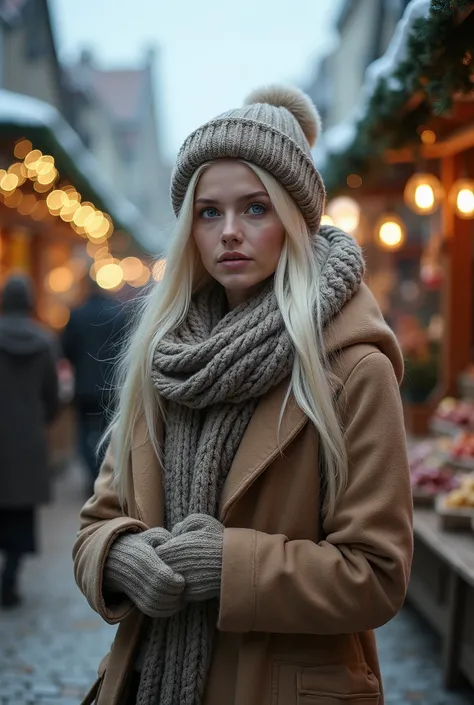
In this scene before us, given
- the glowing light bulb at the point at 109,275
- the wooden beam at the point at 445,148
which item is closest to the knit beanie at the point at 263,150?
the wooden beam at the point at 445,148

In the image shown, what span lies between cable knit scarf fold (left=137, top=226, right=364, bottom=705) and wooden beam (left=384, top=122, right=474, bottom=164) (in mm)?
4804

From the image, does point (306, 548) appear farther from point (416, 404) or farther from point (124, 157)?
point (124, 157)

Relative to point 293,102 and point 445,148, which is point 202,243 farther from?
point 445,148

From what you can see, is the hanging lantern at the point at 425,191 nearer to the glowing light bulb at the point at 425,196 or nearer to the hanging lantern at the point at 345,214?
the glowing light bulb at the point at 425,196

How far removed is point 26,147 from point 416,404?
4.92 meters

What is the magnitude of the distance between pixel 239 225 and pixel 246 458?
0.55 m

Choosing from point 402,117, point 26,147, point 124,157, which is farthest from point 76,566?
point 124,157

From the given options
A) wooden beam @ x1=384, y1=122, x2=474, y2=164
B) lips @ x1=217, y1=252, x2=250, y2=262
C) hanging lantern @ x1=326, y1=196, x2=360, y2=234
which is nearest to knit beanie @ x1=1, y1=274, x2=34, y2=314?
wooden beam @ x1=384, y1=122, x2=474, y2=164

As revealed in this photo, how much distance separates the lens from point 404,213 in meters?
16.8

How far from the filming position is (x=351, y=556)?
6.04 ft

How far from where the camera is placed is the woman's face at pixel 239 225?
6.61 ft

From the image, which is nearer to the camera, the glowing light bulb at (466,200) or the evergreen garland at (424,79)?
the evergreen garland at (424,79)

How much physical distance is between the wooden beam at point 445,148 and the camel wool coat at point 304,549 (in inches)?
194

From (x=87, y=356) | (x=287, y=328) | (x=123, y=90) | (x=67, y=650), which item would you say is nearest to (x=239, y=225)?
(x=287, y=328)
